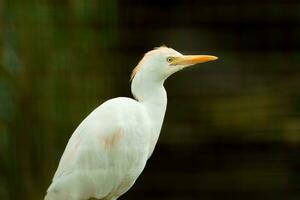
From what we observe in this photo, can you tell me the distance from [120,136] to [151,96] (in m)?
0.13

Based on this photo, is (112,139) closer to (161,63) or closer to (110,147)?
(110,147)

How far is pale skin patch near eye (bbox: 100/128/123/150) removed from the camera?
1356mm

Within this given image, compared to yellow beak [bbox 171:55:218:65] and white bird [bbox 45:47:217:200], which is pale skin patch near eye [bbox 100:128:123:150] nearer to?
white bird [bbox 45:47:217:200]

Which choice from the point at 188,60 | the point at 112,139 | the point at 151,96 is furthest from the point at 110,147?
the point at 188,60

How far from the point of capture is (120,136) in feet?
4.50

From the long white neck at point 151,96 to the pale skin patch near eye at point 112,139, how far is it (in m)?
0.10

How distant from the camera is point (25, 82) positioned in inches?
31.8

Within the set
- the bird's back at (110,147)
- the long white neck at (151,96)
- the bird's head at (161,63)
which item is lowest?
the bird's back at (110,147)

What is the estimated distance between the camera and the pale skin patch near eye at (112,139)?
53.4 inches

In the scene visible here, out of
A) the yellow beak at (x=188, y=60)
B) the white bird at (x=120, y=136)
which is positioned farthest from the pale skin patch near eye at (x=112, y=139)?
the yellow beak at (x=188, y=60)

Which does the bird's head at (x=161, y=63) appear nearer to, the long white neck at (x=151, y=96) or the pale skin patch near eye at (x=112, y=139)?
the long white neck at (x=151, y=96)

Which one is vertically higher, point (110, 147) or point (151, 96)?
point (151, 96)

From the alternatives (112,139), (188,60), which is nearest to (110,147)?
(112,139)

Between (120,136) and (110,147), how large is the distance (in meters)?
0.04
